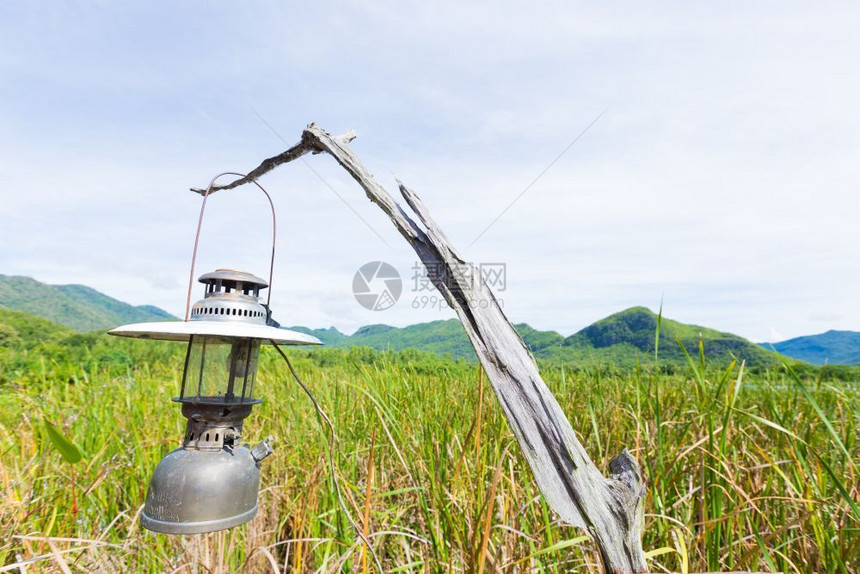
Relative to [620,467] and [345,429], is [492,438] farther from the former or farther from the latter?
[620,467]

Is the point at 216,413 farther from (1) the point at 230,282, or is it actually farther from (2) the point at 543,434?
(2) the point at 543,434

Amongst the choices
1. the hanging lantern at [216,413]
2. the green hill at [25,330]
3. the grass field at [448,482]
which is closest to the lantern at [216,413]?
the hanging lantern at [216,413]

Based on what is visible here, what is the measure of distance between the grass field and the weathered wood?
31 centimetres

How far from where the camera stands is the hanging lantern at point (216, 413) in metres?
1.36

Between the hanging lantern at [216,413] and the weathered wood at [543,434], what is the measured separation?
1.77 ft

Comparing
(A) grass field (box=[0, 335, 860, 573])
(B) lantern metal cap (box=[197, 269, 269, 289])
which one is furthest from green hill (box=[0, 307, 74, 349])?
(B) lantern metal cap (box=[197, 269, 269, 289])

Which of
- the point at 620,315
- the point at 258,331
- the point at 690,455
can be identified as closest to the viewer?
the point at 258,331

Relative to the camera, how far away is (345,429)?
10.7 ft

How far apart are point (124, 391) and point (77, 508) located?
2.25 metres

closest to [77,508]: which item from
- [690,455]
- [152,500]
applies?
[152,500]

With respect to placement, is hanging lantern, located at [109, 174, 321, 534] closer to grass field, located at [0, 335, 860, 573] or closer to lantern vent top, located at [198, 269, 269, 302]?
lantern vent top, located at [198, 269, 269, 302]

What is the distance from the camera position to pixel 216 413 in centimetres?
150

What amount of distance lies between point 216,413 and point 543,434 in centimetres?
106

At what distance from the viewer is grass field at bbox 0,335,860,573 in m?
1.86
